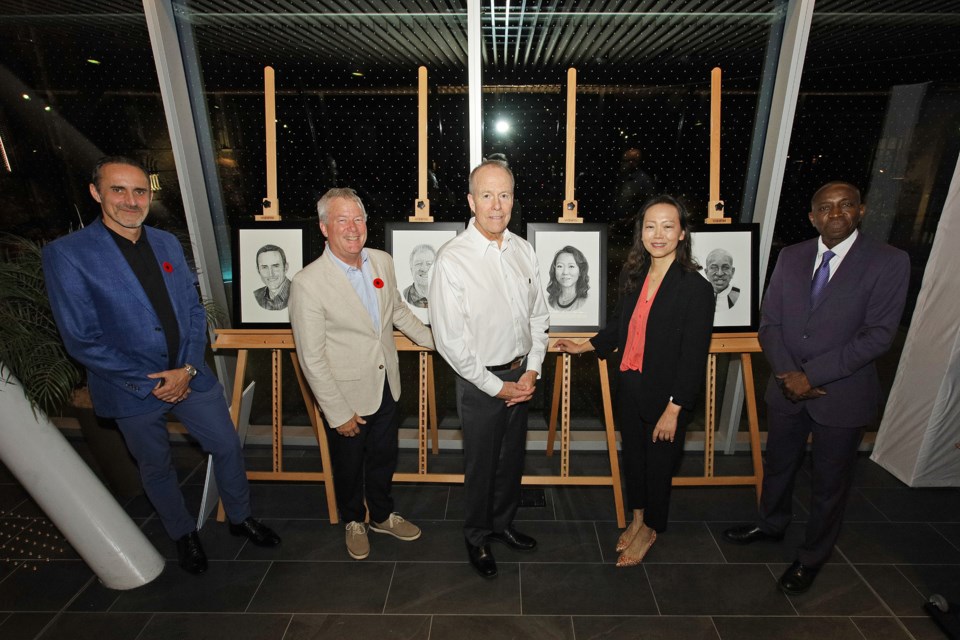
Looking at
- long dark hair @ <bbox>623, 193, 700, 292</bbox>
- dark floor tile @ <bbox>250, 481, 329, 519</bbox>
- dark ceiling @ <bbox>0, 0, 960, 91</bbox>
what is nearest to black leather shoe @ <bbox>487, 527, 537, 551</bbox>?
dark floor tile @ <bbox>250, 481, 329, 519</bbox>

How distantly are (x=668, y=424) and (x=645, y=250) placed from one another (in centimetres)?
80

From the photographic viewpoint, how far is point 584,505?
2.89 meters

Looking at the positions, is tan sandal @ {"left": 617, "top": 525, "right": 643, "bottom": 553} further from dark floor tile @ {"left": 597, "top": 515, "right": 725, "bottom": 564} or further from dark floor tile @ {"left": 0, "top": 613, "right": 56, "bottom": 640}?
dark floor tile @ {"left": 0, "top": 613, "right": 56, "bottom": 640}

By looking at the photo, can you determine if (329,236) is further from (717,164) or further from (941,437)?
(941,437)

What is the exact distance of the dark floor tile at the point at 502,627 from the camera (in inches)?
79.3

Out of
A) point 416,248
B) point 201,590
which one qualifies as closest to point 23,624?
point 201,590

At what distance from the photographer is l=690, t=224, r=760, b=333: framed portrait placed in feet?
9.05

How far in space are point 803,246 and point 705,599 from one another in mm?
1658

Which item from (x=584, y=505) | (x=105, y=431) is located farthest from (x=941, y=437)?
(x=105, y=431)

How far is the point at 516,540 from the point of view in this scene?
2.50m

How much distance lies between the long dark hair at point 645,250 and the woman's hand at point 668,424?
0.57 m

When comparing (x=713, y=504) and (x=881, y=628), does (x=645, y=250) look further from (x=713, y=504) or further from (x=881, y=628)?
(x=881, y=628)

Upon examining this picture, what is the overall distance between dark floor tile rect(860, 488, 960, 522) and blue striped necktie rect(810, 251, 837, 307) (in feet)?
5.28

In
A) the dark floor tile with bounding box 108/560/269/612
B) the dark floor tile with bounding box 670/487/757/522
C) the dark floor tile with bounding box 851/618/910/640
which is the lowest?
the dark floor tile with bounding box 108/560/269/612
